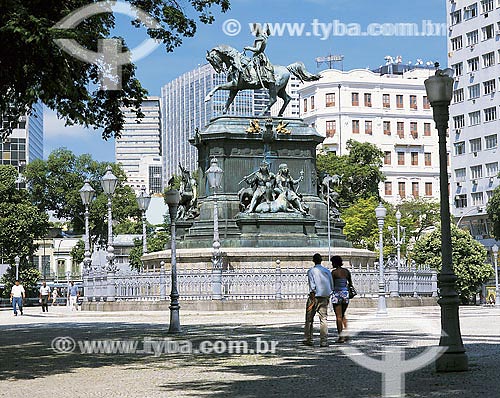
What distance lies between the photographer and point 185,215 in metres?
43.5

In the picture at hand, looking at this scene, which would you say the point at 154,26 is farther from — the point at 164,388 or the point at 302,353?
the point at 164,388

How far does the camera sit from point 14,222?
77438 mm

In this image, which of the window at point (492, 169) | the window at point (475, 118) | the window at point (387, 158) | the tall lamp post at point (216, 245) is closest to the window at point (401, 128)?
the window at point (387, 158)

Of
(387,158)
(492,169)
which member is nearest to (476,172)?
(492,169)

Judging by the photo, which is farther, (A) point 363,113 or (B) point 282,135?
A: (A) point 363,113

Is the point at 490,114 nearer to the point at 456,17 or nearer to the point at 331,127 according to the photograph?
the point at 456,17

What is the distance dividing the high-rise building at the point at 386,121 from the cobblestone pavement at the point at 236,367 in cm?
7958

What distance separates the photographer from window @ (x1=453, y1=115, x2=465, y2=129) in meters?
92.3

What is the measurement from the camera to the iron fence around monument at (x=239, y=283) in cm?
3612

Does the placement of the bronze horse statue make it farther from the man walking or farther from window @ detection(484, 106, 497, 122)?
window @ detection(484, 106, 497, 122)

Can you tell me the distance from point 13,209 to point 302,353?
206ft

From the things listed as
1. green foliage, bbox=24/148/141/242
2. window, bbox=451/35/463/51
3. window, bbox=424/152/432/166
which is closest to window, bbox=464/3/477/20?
window, bbox=451/35/463/51

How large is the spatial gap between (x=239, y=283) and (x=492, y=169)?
5666 cm

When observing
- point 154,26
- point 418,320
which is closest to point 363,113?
point 418,320
